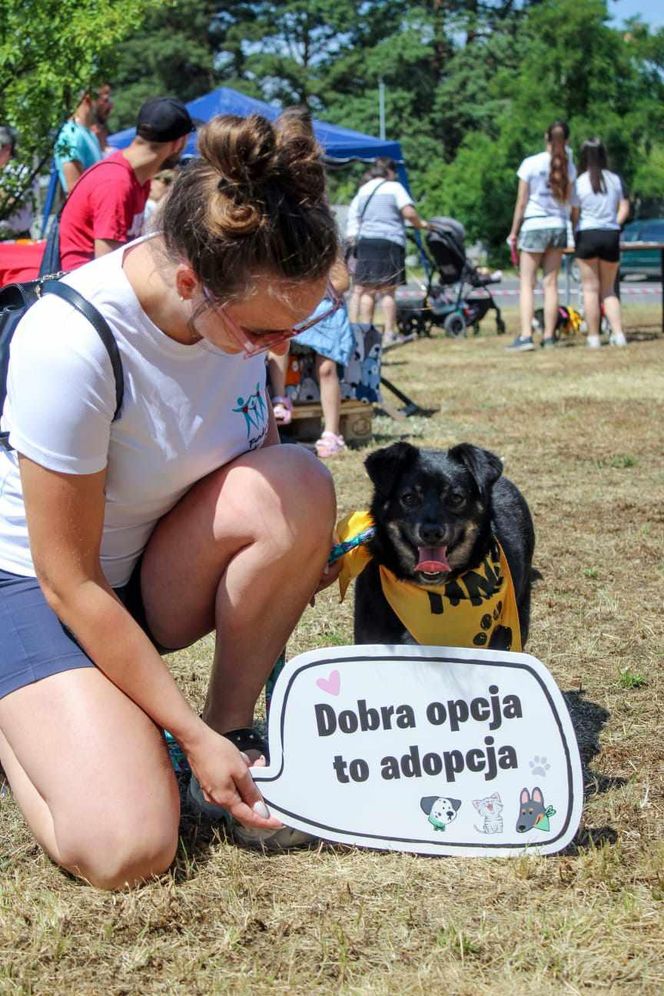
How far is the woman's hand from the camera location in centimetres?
216

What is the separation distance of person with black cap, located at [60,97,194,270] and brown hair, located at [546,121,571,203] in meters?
5.91

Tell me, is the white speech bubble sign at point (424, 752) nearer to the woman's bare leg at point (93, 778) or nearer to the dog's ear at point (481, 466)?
the woman's bare leg at point (93, 778)

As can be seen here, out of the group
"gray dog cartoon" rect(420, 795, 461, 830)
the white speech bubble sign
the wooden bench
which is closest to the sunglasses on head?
the white speech bubble sign

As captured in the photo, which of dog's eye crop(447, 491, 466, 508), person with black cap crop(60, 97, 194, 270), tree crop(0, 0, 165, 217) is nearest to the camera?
dog's eye crop(447, 491, 466, 508)

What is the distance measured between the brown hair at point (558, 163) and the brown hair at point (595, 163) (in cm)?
35

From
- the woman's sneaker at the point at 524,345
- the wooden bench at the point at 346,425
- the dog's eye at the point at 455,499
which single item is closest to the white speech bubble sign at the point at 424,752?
the dog's eye at the point at 455,499

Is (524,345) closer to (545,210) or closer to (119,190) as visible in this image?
(545,210)

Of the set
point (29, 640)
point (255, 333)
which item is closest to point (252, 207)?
point (255, 333)

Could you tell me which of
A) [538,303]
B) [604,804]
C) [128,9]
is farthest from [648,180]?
[604,804]

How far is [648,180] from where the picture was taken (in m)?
27.2

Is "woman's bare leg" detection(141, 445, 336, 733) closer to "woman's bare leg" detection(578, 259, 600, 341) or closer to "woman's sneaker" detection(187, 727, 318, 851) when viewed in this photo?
"woman's sneaker" detection(187, 727, 318, 851)

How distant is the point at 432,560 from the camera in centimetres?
303

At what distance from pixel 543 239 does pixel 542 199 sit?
1.19ft

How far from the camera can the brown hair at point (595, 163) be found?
35.0 ft
